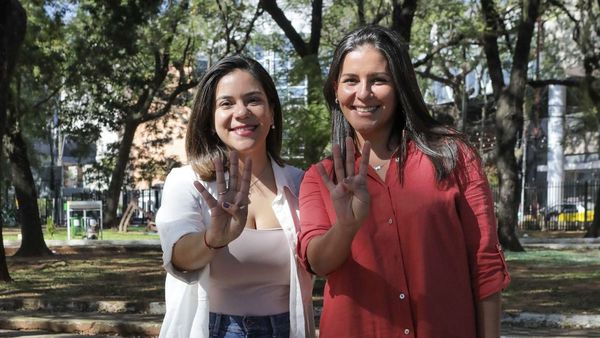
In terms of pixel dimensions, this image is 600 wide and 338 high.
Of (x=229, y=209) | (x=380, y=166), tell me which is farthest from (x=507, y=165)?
(x=229, y=209)

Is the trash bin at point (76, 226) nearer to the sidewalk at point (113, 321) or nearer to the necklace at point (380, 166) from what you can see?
the sidewalk at point (113, 321)

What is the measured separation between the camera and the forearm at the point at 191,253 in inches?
113

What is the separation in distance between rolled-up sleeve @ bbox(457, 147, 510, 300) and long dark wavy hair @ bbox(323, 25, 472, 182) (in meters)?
0.07

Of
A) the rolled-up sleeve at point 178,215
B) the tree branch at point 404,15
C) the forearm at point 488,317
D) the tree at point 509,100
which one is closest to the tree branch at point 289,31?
the tree branch at point 404,15

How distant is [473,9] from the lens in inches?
1060

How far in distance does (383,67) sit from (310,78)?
9.42m

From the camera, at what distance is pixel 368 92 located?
273 cm

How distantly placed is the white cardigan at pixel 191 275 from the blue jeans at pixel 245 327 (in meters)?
0.06

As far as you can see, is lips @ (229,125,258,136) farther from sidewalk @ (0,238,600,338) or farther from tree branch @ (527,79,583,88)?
tree branch @ (527,79,583,88)

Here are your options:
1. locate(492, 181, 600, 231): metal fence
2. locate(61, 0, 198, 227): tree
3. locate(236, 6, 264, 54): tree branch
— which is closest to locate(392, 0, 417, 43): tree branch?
locate(61, 0, 198, 227): tree

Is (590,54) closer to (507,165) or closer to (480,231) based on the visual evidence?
(507,165)

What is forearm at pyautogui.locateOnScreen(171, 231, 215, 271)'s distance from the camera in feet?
9.44

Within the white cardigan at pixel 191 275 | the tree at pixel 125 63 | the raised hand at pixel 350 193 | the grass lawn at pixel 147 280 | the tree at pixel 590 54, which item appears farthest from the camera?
the tree at pixel 590 54

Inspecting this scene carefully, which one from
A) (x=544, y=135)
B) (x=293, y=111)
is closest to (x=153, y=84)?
(x=293, y=111)
